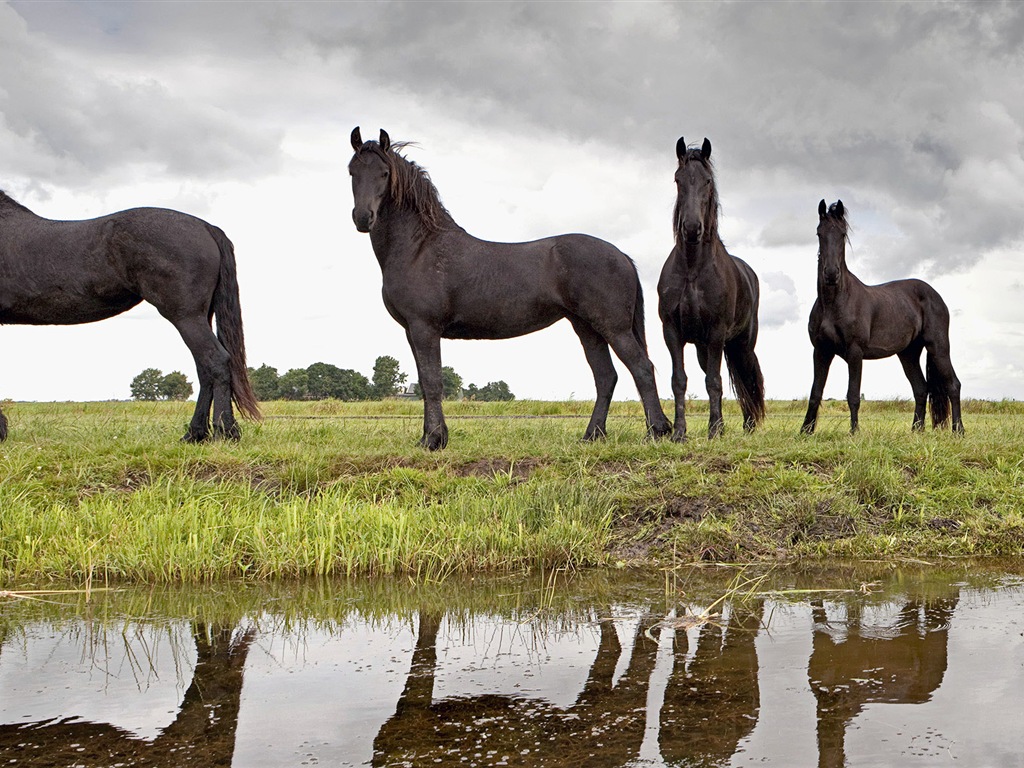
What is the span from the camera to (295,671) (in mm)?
3721

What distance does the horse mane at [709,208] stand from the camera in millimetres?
9219

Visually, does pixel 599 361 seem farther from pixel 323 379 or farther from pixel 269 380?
pixel 269 380

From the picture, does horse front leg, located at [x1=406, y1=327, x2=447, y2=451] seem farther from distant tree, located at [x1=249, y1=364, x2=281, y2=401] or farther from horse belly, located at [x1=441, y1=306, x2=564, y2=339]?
distant tree, located at [x1=249, y1=364, x2=281, y2=401]

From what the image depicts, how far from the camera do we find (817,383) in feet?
37.0

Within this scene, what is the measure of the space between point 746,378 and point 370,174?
5.17m

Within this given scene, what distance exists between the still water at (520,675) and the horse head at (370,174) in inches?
173

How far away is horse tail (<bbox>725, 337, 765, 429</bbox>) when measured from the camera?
1104cm

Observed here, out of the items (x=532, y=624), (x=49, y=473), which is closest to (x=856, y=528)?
(x=532, y=624)

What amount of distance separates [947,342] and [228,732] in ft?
40.1

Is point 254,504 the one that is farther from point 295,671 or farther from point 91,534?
point 295,671

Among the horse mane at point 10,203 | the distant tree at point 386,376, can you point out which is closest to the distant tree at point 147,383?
the distant tree at point 386,376

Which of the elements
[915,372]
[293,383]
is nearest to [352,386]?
[293,383]

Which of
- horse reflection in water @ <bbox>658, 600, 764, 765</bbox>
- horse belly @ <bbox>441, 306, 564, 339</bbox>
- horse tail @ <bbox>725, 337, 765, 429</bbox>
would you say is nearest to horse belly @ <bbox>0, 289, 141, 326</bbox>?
horse belly @ <bbox>441, 306, 564, 339</bbox>

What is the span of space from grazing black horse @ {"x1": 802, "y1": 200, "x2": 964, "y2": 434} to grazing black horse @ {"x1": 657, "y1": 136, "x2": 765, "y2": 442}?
174 cm
